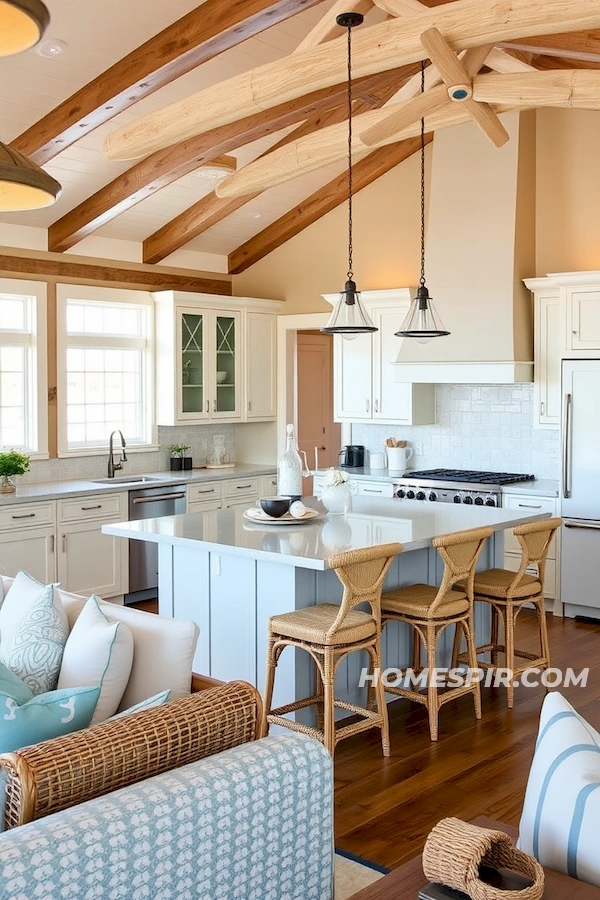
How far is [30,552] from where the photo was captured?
650 cm

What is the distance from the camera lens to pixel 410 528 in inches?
188

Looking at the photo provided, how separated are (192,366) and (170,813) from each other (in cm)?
651

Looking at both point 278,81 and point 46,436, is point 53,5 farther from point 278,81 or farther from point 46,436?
point 46,436

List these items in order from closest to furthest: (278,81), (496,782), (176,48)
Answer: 1. (496,782)
2. (278,81)
3. (176,48)

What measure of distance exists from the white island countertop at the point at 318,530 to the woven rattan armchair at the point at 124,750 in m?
1.48

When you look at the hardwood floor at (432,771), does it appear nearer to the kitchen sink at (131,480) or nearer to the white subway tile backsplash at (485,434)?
the white subway tile backsplash at (485,434)

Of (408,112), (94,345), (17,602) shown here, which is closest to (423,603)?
(17,602)

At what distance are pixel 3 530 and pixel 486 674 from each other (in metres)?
3.30

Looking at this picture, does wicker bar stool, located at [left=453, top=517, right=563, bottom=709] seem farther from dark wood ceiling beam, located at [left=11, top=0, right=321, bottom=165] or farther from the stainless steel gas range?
dark wood ceiling beam, located at [left=11, top=0, right=321, bottom=165]

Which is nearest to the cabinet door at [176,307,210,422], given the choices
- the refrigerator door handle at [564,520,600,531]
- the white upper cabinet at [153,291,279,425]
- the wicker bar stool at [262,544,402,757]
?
the white upper cabinet at [153,291,279,425]

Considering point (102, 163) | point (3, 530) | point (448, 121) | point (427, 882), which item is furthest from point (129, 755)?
point (102, 163)

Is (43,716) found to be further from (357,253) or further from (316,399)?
(316,399)

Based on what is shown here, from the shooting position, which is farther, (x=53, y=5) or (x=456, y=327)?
(x=456, y=327)

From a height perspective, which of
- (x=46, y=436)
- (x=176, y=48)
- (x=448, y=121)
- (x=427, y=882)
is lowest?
(x=427, y=882)
